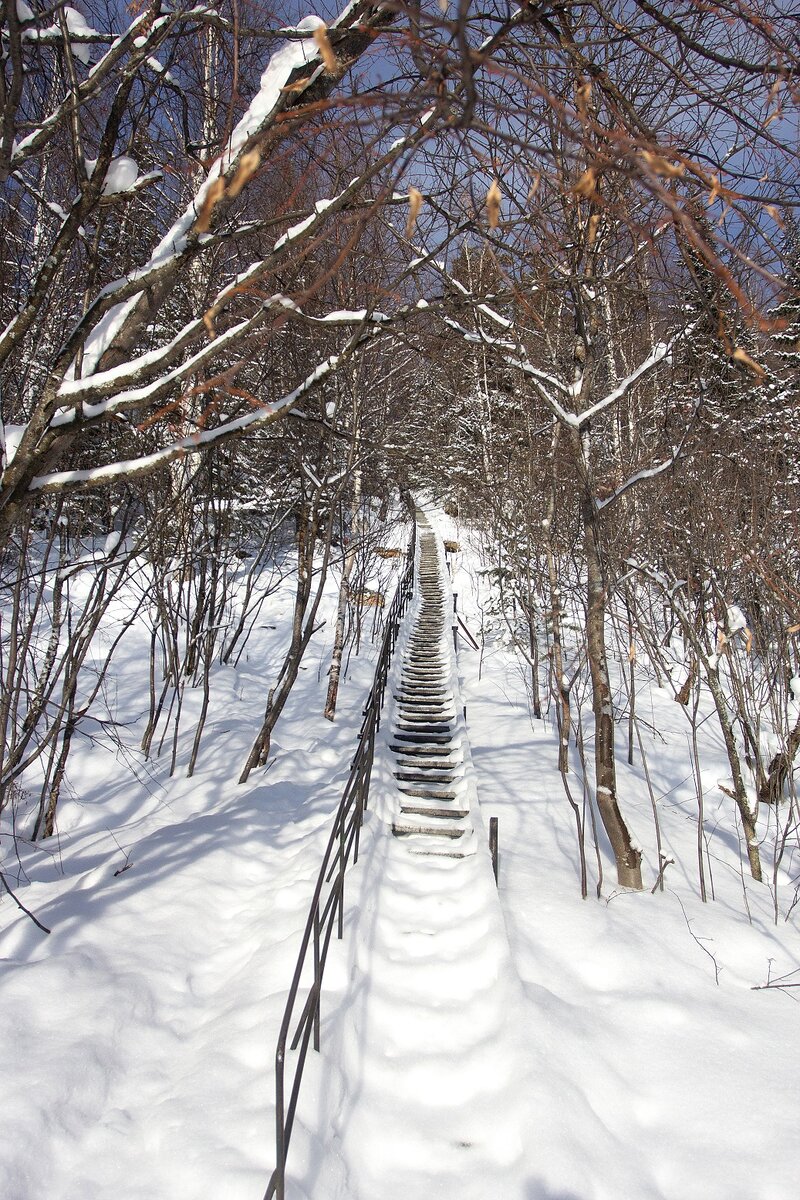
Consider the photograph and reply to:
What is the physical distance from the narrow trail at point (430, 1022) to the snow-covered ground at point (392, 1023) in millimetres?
15

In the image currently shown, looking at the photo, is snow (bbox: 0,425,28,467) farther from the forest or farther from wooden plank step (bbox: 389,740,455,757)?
wooden plank step (bbox: 389,740,455,757)

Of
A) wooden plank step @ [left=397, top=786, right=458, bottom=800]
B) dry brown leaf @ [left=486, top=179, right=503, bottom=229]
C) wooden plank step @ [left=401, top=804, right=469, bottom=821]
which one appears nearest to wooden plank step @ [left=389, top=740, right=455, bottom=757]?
wooden plank step @ [left=397, top=786, right=458, bottom=800]

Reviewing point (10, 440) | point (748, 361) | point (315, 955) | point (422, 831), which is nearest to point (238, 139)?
point (10, 440)

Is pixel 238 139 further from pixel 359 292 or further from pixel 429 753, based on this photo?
pixel 429 753

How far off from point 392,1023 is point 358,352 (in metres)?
3.93

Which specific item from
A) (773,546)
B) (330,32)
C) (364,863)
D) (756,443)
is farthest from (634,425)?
(330,32)

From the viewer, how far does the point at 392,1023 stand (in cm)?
357

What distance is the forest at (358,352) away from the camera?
1863 mm

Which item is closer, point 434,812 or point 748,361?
point 748,361

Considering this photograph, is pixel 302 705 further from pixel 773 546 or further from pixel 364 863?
pixel 773 546

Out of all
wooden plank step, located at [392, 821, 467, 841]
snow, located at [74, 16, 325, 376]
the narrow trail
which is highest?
snow, located at [74, 16, 325, 376]

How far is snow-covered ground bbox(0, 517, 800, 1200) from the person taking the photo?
2.55m

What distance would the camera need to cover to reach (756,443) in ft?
25.5

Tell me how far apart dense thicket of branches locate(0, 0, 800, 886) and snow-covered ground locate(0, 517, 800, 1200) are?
1031 millimetres
